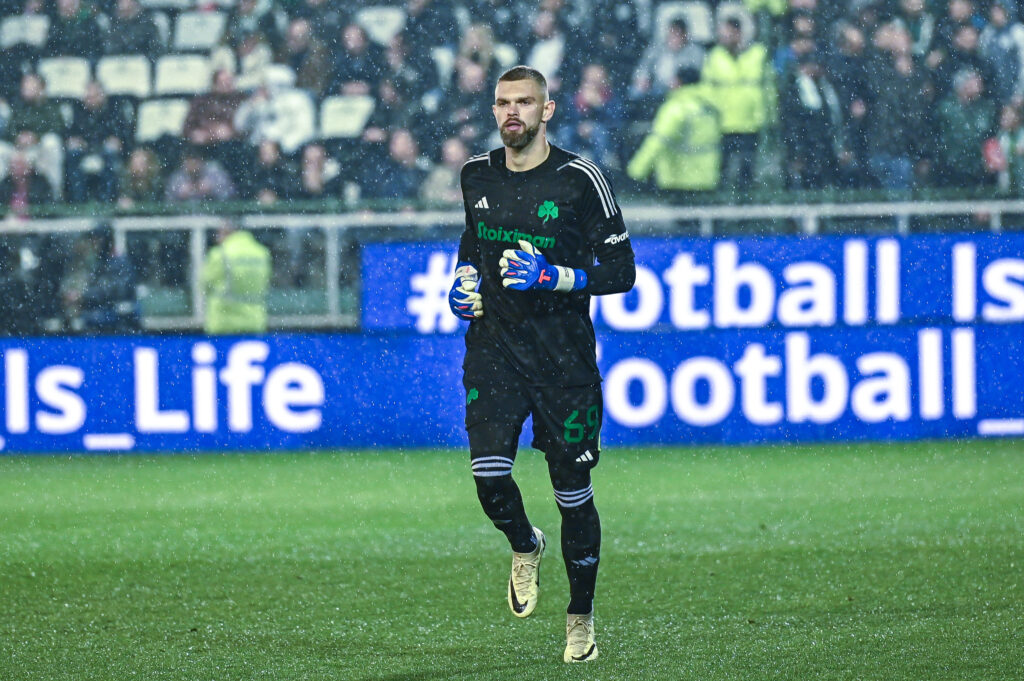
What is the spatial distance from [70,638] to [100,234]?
5.42m

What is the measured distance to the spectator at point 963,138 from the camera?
10.9 metres

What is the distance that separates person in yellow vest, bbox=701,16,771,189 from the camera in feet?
35.2

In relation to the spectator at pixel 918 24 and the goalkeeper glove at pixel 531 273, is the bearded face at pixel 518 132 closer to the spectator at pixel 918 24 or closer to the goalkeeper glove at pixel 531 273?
the goalkeeper glove at pixel 531 273

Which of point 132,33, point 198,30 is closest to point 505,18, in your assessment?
point 198,30

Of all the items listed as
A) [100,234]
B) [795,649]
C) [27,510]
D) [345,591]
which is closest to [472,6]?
[100,234]

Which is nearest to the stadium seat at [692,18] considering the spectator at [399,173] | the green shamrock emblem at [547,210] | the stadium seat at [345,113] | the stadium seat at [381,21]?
the stadium seat at [381,21]

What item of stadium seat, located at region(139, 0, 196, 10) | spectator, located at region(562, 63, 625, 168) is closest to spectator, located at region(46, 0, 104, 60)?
stadium seat, located at region(139, 0, 196, 10)

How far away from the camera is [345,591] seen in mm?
5422

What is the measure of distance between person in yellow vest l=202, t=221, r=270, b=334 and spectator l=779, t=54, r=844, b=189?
11.7 feet

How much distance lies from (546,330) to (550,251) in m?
0.22

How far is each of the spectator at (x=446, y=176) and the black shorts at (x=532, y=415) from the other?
6.42 metres

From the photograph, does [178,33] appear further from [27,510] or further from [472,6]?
[27,510]

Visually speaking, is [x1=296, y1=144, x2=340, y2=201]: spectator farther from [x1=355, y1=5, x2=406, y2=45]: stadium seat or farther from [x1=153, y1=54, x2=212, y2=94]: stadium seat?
A: [x1=153, y1=54, x2=212, y2=94]: stadium seat

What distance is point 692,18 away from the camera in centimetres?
1201
